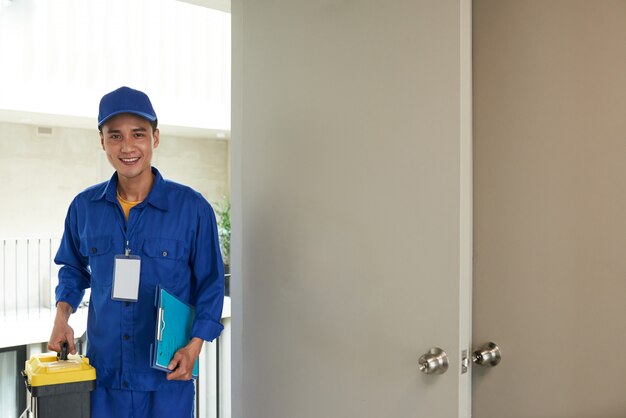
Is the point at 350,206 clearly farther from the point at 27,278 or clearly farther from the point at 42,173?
the point at 42,173

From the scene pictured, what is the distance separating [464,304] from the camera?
3.93ft

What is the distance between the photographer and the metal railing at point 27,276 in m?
6.94

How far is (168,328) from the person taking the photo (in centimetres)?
155

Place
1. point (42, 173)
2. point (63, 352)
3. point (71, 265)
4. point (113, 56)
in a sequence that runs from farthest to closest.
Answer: point (42, 173)
point (113, 56)
point (71, 265)
point (63, 352)

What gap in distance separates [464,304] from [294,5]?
1023mm

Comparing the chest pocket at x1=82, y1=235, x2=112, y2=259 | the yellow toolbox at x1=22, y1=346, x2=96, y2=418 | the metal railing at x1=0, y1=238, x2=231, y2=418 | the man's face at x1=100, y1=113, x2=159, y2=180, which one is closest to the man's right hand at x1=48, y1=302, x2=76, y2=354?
the yellow toolbox at x1=22, y1=346, x2=96, y2=418

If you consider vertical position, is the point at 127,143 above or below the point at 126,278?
above

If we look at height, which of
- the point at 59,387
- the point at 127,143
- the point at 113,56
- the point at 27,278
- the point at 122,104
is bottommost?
the point at 27,278

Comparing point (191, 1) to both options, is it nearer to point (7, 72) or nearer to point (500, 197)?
point (500, 197)

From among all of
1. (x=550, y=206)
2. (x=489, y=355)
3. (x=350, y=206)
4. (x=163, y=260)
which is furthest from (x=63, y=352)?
(x=550, y=206)

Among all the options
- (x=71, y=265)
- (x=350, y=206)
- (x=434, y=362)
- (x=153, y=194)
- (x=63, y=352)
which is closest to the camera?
(x=434, y=362)

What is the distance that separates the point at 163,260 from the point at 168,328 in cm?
21

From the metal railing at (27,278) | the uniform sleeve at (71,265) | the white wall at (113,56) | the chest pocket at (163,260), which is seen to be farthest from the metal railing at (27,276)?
the chest pocket at (163,260)

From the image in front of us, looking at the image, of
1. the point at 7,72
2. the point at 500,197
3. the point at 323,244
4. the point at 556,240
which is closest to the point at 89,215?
the point at 323,244
